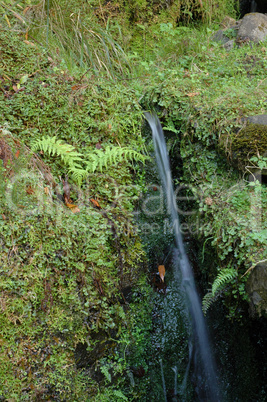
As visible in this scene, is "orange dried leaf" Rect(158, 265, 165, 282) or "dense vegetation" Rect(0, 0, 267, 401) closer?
"dense vegetation" Rect(0, 0, 267, 401)

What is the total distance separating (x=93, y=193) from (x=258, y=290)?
175 centimetres

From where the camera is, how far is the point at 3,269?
2453mm

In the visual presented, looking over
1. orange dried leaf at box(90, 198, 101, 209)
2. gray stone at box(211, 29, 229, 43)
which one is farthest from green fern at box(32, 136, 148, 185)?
gray stone at box(211, 29, 229, 43)

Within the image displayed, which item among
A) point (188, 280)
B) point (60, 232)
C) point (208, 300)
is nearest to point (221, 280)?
point (208, 300)

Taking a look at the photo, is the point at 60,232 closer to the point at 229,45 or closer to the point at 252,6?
the point at 229,45

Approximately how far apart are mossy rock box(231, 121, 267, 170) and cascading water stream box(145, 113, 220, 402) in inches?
32.3

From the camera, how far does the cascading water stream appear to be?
3.54 m

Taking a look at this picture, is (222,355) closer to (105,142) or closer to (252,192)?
(252,192)

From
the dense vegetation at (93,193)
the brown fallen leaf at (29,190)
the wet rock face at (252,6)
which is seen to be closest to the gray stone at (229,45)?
the dense vegetation at (93,193)

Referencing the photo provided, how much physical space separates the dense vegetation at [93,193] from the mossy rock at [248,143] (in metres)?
0.02

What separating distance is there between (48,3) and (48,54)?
0.85 m

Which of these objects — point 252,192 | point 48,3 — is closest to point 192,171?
point 252,192

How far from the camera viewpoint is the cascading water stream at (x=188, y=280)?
354 centimetres

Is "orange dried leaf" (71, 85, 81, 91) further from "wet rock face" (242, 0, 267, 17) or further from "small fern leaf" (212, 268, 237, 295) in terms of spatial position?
"wet rock face" (242, 0, 267, 17)
